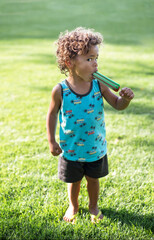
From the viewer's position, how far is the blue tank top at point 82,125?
188 centimetres

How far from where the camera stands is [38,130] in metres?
3.60

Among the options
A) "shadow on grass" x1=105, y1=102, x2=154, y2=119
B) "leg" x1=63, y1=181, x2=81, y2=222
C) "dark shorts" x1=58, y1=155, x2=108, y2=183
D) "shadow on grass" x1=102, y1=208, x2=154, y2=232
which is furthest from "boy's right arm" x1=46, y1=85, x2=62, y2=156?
"shadow on grass" x1=105, y1=102, x2=154, y2=119

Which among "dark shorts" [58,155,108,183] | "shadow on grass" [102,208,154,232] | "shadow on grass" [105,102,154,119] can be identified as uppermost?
"dark shorts" [58,155,108,183]

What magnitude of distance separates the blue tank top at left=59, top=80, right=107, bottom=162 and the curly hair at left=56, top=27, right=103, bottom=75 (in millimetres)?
187

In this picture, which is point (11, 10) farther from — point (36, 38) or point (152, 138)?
point (152, 138)

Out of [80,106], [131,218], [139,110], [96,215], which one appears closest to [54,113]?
[80,106]

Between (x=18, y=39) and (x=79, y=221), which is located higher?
(x=18, y=39)

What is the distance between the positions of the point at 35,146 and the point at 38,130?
412 millimetres

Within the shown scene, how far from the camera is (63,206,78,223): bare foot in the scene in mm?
2133

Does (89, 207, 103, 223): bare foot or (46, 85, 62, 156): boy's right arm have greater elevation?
(46, 85, 62, 156): boy's right arm

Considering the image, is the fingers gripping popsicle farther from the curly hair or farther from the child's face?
the curly hair

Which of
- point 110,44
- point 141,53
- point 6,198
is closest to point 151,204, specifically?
point 6,198

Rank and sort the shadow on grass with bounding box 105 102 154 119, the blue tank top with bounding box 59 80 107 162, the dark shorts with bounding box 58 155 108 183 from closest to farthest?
the blue tank top with bounding box 59 80 107 162, the dark shorts with bounding box 58 155 108 183, the shadow on grass with bounding box 105 102 154 119

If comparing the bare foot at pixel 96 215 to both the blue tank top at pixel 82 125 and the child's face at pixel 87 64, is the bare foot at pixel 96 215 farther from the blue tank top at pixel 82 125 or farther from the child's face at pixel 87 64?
the child's face at pixel 87 64
